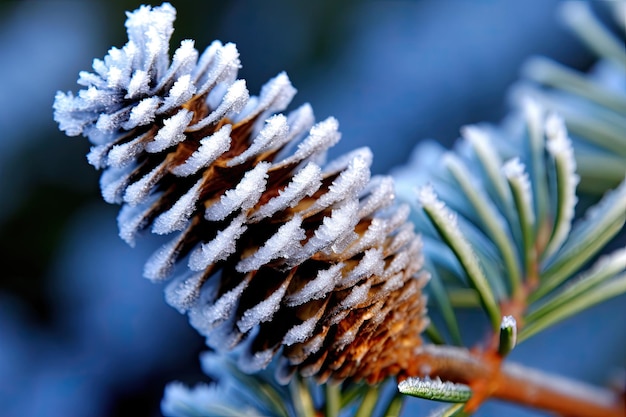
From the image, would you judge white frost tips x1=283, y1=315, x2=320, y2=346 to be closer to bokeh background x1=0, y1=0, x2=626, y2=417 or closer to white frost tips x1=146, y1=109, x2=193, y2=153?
white frost tips x1=146, y1=109, x2=193, y2=153

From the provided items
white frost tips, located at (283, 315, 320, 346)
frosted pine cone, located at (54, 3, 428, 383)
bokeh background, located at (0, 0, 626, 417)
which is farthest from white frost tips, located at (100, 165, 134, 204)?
bokeh background, located at (0, 0, 626, 417)

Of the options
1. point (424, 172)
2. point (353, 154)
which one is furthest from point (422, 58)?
point (353, 154)

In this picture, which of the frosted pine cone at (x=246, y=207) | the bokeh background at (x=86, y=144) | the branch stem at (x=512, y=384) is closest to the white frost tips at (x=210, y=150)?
the frosted pine cone at (x=246, y=207)

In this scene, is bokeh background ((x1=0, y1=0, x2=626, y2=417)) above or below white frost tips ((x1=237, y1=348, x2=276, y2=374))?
above

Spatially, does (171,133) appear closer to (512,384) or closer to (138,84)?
(138,84)

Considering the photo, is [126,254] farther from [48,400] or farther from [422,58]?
[422,58]

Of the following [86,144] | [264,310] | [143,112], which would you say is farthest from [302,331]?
[86,144]
